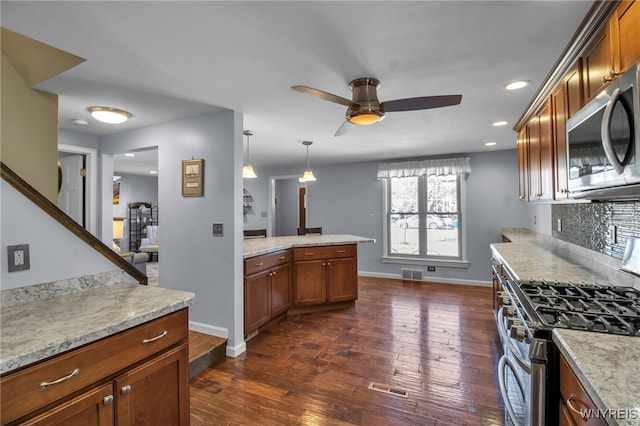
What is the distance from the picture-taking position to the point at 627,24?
1237mm

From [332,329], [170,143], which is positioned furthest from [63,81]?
[332,329]

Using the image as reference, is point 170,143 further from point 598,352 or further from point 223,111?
point 598,352

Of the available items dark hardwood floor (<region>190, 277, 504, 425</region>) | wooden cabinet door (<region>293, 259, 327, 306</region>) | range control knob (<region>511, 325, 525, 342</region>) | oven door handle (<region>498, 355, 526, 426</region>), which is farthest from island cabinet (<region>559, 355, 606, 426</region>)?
wooden cabinet door (<region>293, 259, 327, 306</region>)

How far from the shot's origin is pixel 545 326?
116 centimetres

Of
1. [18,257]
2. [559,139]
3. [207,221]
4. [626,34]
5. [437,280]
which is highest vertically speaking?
[626,34]

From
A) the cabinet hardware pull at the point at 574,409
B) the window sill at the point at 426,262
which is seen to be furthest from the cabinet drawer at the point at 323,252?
the cabinet hardware pull at the point at 574,409

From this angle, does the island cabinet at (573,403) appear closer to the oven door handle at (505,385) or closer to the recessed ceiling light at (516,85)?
the oven door handle at (505,385)

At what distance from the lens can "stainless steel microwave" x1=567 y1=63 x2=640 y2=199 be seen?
1.00m

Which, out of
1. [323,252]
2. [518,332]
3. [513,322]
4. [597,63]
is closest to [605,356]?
[518,332]

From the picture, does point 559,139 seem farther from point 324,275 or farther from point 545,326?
point 324,275

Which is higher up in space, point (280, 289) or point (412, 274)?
point (280, 289)

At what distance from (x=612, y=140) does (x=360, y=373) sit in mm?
2169

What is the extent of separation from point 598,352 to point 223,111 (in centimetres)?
295

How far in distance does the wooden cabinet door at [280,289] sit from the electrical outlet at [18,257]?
218 centimetres
